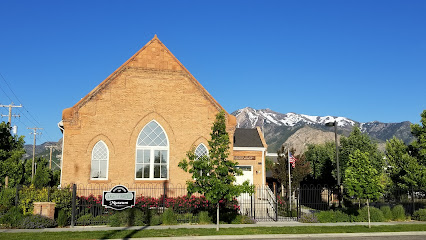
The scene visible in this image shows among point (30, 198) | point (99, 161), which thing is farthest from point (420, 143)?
point (30, 198)

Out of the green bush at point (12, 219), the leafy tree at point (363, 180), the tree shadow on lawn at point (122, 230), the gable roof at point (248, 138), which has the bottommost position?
the tree shadow on lawn at point (122, 230)

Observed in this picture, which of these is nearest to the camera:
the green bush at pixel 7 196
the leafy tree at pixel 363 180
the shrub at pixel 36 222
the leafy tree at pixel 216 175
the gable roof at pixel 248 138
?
the leafy tree at pixel 216 175

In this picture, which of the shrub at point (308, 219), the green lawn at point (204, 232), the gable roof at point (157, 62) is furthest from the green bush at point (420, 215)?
the gable roof at point (157, 62)

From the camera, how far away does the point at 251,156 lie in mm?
A: 29281

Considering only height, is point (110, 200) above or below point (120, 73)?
below

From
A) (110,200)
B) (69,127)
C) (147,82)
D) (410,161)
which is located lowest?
(110,200)

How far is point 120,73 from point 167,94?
10.7 ft

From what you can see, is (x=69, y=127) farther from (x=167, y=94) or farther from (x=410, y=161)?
(x=410, y=161)

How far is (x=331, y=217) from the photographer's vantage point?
67.1ft

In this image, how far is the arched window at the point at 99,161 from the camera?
72.6ft

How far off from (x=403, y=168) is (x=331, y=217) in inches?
232

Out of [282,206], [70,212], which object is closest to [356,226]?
[282,206]

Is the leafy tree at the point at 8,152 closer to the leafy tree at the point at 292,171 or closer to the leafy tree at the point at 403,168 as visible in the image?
the leafy tree at the point at 292,171

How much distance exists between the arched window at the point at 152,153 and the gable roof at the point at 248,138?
25.6 ft
